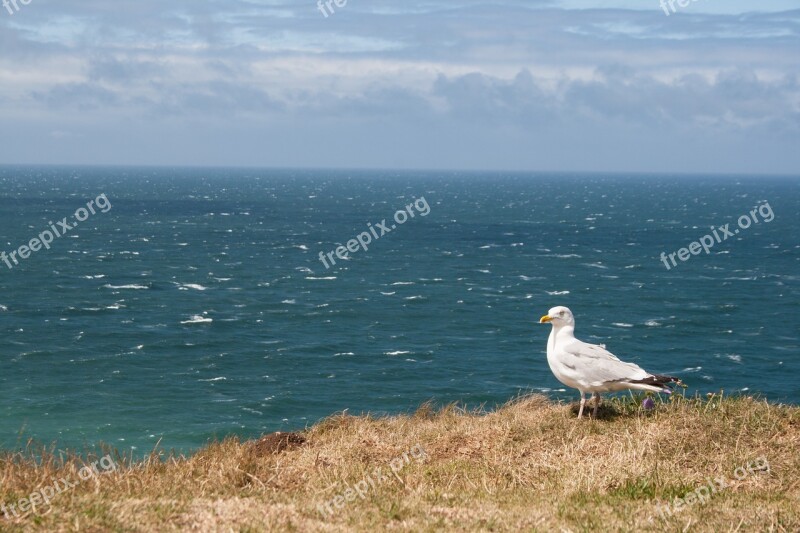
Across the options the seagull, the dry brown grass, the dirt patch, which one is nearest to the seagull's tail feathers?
the seagull

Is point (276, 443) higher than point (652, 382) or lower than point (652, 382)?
lower

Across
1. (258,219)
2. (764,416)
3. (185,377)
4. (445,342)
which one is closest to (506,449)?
(764,416)

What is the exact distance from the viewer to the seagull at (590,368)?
527 inches

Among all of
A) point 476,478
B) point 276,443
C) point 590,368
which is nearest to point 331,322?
point 276,443

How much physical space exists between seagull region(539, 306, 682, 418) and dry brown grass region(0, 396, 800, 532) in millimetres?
639

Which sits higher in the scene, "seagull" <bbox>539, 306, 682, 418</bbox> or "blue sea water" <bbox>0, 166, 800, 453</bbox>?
"seagull" <bbox>539, 306, 682, 418</bbox>

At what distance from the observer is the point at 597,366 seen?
13594 millimetres

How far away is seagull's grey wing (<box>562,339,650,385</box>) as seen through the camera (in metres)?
13.5

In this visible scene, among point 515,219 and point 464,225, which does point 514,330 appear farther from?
point 515,219

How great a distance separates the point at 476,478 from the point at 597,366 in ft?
10.4

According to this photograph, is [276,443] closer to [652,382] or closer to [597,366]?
[597,366]

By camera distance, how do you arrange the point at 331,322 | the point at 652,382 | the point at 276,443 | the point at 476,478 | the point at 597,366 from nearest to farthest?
the point at 476,478, the point at 652,382, the point at 597,366, the point at 276,443, the point at 331,322

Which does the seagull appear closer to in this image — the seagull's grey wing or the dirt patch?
the seagull's grey wing

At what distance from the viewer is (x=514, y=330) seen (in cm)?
5100
